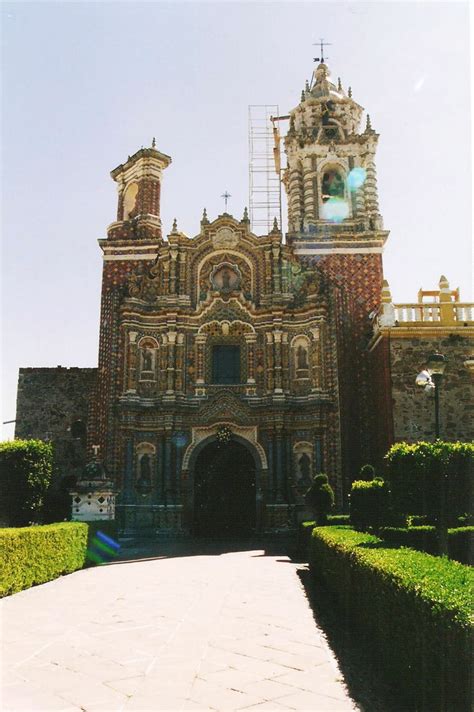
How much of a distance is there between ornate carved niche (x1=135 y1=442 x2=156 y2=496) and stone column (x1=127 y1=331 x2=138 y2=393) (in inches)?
89.8

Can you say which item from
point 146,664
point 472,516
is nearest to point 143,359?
point 472,516

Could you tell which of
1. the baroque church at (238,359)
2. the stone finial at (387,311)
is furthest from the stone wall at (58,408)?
the stone finial at (387,311)

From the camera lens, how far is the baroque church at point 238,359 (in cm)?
2405

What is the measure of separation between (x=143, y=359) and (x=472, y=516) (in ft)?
53.1

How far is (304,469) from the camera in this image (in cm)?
2431

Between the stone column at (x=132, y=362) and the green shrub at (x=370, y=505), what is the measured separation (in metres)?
12.5

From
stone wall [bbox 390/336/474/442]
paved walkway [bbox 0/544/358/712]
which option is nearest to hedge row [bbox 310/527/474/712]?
paved walkway [bbox 0/544/358/712]

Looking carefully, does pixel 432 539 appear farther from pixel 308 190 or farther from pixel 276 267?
pixel 308 190

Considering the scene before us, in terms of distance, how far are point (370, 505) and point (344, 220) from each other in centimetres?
1610

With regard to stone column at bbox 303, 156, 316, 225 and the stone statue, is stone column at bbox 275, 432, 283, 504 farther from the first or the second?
stone column at bbox 303, 156, 316, 225

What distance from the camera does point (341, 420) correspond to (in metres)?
24.2

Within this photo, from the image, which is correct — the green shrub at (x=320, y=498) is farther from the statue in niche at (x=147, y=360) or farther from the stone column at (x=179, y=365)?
the statue in niche at (x=147, y=360)

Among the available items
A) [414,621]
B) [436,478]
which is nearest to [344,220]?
[436,478]

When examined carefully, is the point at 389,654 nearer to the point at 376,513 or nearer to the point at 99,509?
the point at 376,513
